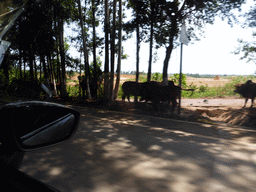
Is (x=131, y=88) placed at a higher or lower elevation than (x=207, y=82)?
lower

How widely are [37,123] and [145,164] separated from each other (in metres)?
2.01

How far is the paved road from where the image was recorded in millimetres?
2348

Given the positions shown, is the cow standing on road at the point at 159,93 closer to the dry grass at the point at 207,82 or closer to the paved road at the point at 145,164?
the dry grass at the point at 207,82

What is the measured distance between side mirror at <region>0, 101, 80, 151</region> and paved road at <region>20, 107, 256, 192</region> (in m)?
1.05

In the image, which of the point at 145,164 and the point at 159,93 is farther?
the point at 159,93

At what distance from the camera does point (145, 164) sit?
9.64ft

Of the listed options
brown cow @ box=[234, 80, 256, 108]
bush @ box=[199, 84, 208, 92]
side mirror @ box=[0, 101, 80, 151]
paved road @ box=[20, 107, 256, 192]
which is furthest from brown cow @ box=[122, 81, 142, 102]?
side mirror @ box=[0, 101, 80, 151]

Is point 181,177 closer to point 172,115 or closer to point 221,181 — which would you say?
point 221,181

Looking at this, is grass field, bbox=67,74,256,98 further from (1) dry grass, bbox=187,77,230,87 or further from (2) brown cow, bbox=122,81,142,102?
(2) brown cow, bbox=122,81,142,102

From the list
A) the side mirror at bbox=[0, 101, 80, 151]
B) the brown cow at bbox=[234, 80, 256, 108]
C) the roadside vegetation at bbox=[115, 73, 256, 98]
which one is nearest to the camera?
the side mirror at bbox=[0, 101, 80, 151]

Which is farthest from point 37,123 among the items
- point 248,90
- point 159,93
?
point 248,90

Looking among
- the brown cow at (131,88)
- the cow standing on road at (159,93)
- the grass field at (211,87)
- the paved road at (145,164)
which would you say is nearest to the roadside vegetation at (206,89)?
the grass field at (211,87)

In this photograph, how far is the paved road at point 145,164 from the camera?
2.35m

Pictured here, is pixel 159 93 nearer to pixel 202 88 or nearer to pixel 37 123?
pixel 202 88
